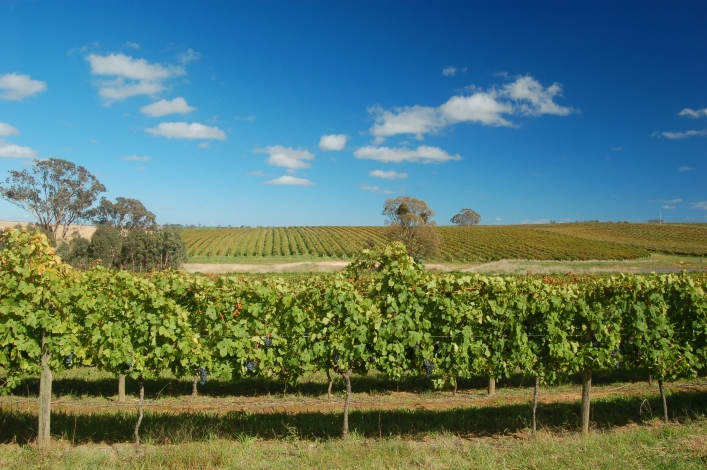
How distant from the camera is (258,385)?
1095 cm

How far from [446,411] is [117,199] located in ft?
223

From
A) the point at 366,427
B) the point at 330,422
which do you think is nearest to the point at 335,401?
the point at 330,422

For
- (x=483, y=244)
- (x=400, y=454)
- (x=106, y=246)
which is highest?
(x=483, y=244)

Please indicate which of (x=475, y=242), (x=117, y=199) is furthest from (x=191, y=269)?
(x=475, y=242)

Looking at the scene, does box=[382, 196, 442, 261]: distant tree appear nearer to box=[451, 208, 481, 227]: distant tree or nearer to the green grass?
the green grass

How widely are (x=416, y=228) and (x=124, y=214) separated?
4509 centimetres

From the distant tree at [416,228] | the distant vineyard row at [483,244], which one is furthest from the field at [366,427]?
the distant vineyard row at [483,244]

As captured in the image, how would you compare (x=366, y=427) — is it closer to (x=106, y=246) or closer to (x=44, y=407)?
(x=44, y=407)

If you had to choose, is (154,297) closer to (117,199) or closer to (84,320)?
(84,320)

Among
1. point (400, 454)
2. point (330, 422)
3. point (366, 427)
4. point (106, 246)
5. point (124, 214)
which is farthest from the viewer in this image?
point (124, 214)

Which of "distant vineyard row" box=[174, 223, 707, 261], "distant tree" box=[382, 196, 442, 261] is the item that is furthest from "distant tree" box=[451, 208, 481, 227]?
Answer: "distant tree" box=[382, 196, 442, 261]

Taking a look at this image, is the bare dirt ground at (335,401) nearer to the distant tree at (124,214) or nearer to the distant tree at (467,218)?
the distant tree at (124,214)

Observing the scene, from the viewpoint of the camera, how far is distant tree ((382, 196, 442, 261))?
44.2 metres

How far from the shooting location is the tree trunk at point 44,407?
19.9ft
